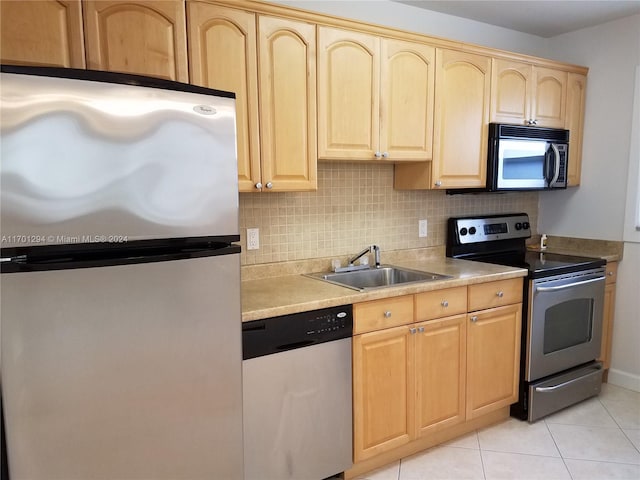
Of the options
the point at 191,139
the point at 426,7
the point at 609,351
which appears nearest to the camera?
the point at 191,139

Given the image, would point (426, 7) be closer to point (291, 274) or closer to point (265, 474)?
point (291, 274)

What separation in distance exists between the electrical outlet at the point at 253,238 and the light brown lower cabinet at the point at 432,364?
691 mm

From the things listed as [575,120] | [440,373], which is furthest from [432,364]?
[575,120]

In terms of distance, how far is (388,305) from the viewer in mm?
2219

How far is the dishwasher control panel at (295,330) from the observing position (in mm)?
1854

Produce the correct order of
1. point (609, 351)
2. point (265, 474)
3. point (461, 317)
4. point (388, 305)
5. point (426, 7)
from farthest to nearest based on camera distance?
1. point (609, 351)
2. point (426, 7)
3. point (461, 317)
4. point (388, 305)
5. point (265, 474)

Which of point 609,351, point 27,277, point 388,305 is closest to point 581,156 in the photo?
point 609,351

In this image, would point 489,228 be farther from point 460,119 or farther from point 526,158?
point 460,119

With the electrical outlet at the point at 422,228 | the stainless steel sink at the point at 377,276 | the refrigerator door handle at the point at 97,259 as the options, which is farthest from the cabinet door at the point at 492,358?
the refrigerator door handle at the point at 97,259

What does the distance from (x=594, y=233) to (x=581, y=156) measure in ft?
1.90

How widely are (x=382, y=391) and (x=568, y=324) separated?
1458 millimetres

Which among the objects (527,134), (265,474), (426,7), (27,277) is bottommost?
(265,474)

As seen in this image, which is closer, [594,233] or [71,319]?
[71,319]

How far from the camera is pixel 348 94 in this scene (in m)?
2.33
